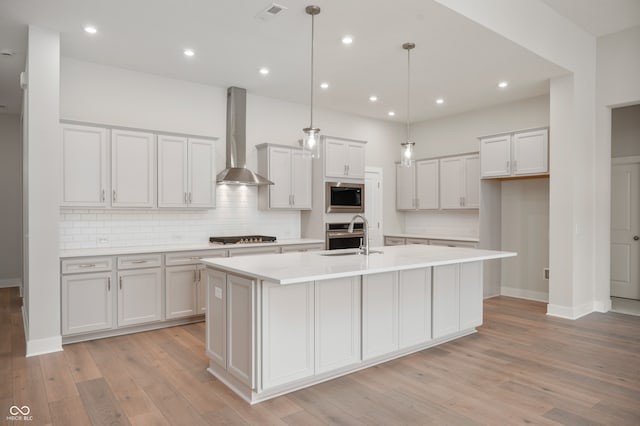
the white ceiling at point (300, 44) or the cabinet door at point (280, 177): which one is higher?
the white ceiling at point (300, 44)

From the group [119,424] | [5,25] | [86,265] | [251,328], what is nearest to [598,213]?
[251,328]

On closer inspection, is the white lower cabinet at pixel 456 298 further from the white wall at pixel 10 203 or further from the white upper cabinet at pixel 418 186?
the white wall at pixel 10 203

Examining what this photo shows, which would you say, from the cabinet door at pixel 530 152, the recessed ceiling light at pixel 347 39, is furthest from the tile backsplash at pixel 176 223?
the cabinet door at pixel 530 152

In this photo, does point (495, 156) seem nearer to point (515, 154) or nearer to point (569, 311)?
point (515, 154)

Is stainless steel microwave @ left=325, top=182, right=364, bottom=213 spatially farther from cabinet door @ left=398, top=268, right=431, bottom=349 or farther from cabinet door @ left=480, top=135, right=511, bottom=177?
cabinet door @ left=398, top=268, right=431, bottom=349

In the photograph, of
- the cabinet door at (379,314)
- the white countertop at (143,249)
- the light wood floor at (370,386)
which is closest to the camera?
the light wood floor at (370,386)

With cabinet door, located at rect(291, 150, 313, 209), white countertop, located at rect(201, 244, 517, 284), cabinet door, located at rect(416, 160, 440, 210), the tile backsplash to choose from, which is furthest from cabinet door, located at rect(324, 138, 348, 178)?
white countertop, located at rect(201, 244, 517, 284)

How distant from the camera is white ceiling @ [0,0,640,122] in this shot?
3613 mm

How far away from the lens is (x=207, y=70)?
5.13 metres

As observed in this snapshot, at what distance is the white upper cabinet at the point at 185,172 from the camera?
16.5ft

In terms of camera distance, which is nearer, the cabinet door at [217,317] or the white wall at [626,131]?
the cabinet door at [217,317]

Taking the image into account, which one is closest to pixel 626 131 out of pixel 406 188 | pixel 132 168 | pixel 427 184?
pixel 427 184

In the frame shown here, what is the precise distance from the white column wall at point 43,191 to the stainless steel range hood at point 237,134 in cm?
211

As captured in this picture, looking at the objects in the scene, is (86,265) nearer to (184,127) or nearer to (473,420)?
(184,127)
